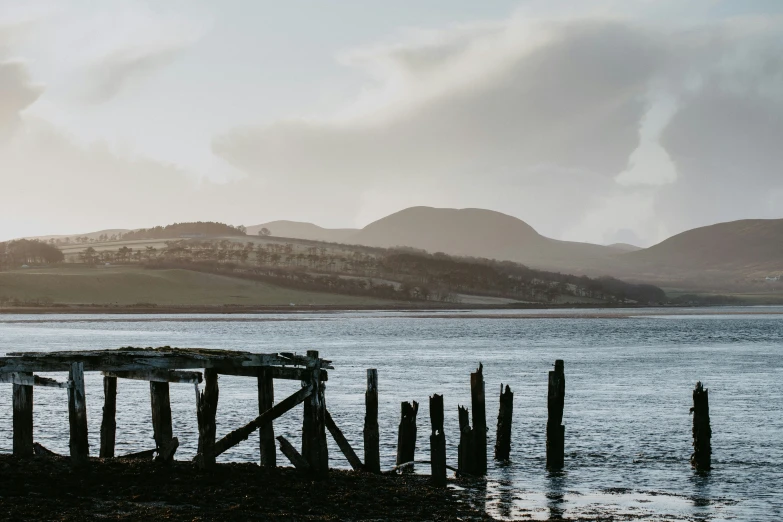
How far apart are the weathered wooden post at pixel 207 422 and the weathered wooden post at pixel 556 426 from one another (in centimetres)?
930

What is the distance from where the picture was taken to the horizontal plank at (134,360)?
23.5 meters

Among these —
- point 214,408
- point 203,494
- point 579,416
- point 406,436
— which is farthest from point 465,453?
point 579,416

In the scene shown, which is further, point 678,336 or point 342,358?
point 678,336

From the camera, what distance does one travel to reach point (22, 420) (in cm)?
2447

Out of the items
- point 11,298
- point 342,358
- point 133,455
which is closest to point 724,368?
point 342,358

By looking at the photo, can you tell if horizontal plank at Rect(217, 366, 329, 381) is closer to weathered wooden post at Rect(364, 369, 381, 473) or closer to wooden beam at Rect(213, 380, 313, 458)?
wooden beam at Rect(213, 380, 313, 458)

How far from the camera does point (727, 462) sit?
29.8 m

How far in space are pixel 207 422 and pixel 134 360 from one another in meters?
2.11

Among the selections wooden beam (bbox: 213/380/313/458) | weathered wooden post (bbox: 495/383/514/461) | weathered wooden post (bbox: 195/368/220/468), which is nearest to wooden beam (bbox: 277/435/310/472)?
wooden beam (bbox: 213/380/313/458)

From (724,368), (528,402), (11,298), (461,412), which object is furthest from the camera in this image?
(11,298)

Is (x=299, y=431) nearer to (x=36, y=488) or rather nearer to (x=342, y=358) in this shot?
(x=36, y=488)

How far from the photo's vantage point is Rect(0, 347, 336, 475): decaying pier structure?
23359 millimetres

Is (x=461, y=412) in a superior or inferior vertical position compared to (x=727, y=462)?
superior

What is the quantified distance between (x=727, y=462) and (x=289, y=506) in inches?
561
